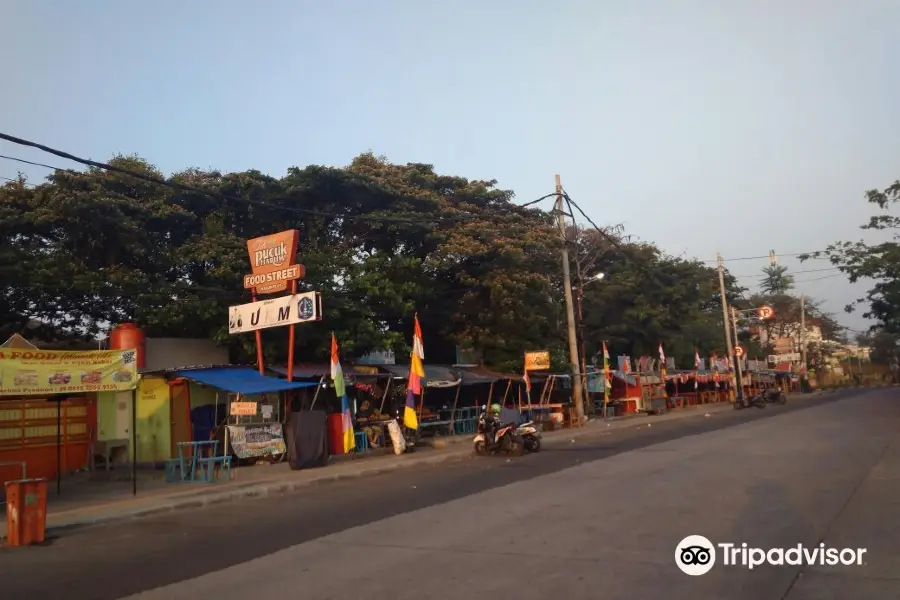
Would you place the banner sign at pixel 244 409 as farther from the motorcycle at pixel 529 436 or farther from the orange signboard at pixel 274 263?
the motorcycle at pixel 529 436

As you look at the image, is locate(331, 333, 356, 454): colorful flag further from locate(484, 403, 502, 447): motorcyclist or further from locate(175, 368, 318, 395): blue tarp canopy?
locate(484, 403, 502, 447): motorcyclist

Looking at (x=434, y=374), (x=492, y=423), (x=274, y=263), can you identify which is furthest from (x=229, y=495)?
(x=434, y=374)

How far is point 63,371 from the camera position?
13273 mm

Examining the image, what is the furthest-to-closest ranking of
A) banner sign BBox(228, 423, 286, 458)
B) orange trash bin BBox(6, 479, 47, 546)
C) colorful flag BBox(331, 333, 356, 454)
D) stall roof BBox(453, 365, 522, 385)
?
1. stall roof BBox(453, 365, 522, 385)
2. colorful flag BBox(331, 333, 356, 454)
3. banner sign BBox(228, 423, 286, 458)
4. orange trash bin BBox(6, 479, 47, 546)

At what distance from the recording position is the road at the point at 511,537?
261 inches

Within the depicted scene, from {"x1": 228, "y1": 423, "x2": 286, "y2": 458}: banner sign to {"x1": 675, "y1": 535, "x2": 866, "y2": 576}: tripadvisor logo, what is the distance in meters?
13.3

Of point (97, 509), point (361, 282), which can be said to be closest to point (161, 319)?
point (361, 282)

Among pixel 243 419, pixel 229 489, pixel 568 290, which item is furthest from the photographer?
pixel 568 290

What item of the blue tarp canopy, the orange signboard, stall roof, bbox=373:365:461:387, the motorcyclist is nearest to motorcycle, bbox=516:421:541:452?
the motorcyclist

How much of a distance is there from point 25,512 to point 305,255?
587 inches

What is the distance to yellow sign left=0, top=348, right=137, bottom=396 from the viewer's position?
1249cm

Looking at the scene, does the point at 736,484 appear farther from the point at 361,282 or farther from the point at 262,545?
the point at 361,282

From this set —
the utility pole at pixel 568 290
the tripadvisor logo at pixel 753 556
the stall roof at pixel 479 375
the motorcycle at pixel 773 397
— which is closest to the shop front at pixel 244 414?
the stall roof at pixel 479 375

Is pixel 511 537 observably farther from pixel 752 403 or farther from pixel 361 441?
pixel 752 403
